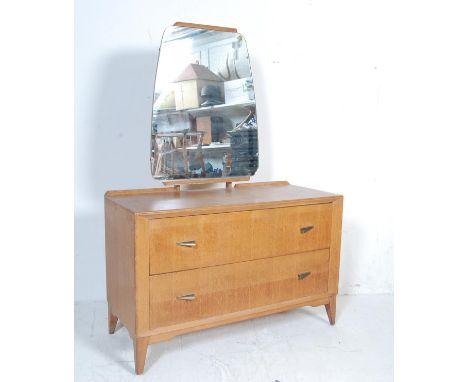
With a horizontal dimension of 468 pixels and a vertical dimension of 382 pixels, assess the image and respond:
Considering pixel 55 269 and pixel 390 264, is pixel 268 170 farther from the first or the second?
pixel 55 269

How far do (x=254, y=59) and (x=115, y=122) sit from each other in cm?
70

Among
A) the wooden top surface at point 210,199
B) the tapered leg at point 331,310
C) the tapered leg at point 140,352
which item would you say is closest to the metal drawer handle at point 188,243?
the wooden top surface at point 210,199

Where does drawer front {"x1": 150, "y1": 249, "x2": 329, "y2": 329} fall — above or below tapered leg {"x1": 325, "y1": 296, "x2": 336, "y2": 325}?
above

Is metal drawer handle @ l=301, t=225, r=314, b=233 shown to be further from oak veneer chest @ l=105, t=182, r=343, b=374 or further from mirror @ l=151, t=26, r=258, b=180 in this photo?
mirror @ l=151, t=26, r=258, b=180

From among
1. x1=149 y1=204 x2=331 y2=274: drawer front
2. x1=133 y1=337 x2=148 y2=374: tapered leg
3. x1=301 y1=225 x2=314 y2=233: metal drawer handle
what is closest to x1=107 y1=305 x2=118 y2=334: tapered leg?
x1=133 y1=337 x2=148 y2=374: tapered leg

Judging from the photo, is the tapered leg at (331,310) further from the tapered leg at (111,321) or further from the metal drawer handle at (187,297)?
the tapered leg at (111,321)

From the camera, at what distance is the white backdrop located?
219 centimetres

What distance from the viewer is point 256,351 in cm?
193

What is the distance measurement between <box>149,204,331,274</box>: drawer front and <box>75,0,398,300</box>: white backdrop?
47 cm

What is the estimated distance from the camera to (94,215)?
A: 228 centimetres

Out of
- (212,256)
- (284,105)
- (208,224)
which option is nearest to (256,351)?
(212,256)

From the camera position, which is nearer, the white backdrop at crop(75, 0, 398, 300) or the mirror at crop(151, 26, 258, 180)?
the mirror at crop(151, 26, 258, 180)

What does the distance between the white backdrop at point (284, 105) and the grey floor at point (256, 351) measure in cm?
37

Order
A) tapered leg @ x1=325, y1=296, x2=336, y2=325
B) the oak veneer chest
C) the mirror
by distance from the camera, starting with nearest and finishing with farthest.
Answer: the oak veneer chest, the mirror, tapered leg @ x1=325, y1=296, x2=336, y2=325
